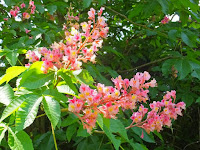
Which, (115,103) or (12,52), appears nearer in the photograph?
(115,103)

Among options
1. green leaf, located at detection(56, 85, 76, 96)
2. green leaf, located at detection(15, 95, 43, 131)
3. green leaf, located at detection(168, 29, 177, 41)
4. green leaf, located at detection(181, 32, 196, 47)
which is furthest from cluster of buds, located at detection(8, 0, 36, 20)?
green leaf, located at detection(15, 95, 43, 131)

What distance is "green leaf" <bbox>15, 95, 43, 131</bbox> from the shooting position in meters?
0.77

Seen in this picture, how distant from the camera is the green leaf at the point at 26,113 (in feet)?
2.54

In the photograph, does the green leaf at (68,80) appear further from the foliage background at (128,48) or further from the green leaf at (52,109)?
the foliage background at (128,48)

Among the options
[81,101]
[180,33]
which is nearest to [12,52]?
[81,101]

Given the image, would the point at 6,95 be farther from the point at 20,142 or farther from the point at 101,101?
the point at 101,101

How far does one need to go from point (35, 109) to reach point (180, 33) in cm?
150

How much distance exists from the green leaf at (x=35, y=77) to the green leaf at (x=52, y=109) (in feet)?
0.20

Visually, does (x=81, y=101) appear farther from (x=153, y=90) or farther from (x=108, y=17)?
(x=108, y=17)

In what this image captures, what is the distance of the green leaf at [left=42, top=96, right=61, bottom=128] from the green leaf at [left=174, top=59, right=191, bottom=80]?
4.12 ft

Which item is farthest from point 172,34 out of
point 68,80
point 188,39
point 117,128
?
point 68,80

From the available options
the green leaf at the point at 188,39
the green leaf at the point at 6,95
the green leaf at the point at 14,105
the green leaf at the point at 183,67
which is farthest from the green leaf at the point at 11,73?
the green leaf at the point at 188,39

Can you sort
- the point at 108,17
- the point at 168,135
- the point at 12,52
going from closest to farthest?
1. the point at 12,52
2. the point at 108,17
3. the point at 168,135

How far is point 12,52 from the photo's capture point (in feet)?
4.30
